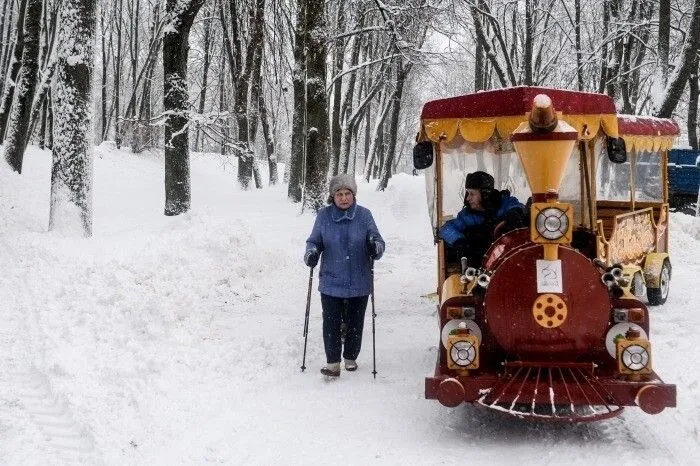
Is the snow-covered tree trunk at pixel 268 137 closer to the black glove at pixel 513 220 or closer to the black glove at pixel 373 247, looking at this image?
the black glove at pixel 373 247

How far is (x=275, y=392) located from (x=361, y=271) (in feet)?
4.57

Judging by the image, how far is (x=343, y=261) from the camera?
6.60m

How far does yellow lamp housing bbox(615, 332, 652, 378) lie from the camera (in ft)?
15.7

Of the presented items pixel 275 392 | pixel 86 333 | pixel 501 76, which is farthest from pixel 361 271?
pixel 501 76

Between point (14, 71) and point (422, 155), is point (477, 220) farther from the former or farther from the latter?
point (14, 71)

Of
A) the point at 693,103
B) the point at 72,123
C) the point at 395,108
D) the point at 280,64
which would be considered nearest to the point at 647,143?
the point at 72,123

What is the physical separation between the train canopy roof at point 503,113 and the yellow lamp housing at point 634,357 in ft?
7.02

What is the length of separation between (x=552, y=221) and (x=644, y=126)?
6.37m

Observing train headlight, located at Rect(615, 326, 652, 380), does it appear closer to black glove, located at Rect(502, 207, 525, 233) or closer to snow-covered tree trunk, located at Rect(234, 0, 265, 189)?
black glove, located at Rect(502, 207, 525, 233)

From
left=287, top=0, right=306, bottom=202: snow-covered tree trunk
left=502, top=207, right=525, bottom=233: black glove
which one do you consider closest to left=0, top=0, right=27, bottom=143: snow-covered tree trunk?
left=287, top=0, right=306, bottom=202: snow-covered tree trunk

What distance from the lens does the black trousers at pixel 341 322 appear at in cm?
656

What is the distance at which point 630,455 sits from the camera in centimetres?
452

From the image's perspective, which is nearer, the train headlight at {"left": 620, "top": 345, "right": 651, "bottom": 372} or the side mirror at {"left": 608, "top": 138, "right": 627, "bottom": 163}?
the train headlight at {"left": 620, "top": 345, "right": 651, "bottom": 372}

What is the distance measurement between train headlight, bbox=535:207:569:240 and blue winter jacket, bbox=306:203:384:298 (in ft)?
6.79
